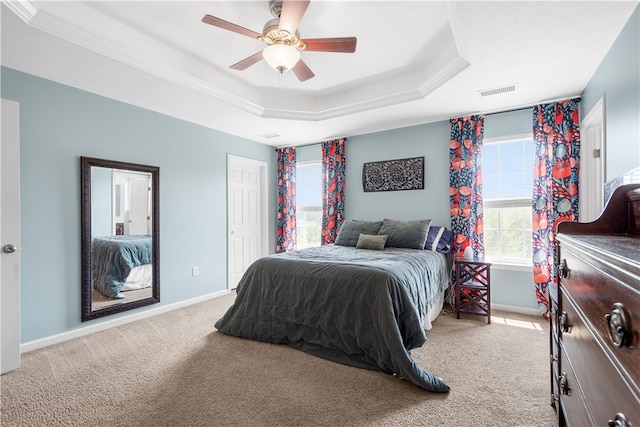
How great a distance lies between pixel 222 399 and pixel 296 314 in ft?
2.70

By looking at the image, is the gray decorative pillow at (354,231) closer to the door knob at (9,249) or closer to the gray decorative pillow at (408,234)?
the gray decorative pillow at (408,234)

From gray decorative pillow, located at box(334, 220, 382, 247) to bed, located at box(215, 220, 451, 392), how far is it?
0.98 m

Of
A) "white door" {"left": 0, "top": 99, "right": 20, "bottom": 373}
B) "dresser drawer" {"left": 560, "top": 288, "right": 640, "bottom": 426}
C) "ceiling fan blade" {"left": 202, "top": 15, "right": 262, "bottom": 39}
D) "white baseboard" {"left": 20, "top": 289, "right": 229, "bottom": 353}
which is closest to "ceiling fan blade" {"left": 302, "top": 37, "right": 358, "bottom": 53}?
"ceiling fan blade" {"left": 202, "top": 15, "right": 262, "bottom": 39}

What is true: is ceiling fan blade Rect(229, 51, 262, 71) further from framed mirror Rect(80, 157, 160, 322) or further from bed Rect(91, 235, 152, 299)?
bed Rect(91, 235, 152, 299)

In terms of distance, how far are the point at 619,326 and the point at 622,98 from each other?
7.07ft

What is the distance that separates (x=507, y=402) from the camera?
1.81 m

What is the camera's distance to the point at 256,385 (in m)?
2.00

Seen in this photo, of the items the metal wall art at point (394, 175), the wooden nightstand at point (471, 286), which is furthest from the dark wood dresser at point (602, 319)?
the metal wall art at point (394, 175)

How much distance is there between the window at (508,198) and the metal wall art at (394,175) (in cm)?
80

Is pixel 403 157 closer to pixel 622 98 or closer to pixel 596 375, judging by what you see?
pixel 622 98

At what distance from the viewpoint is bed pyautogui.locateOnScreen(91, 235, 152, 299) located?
303 centimetres

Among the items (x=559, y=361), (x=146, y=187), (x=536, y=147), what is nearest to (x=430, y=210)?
(x=536, y=147)

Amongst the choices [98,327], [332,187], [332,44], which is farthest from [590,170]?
[98,327]

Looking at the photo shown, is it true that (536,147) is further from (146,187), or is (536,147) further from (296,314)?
(146,187)
